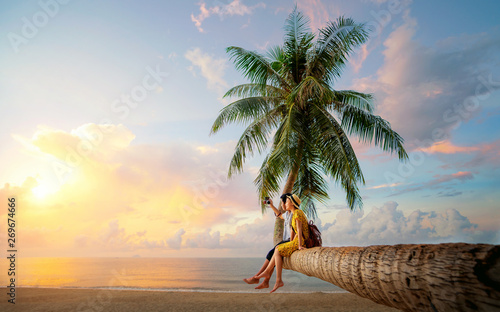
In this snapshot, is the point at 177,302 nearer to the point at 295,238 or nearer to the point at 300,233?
the point at 295,238

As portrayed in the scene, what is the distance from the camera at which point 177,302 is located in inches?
495

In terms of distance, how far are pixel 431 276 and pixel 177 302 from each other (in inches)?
511

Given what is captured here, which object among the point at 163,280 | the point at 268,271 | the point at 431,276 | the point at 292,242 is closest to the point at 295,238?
the point at 292,242

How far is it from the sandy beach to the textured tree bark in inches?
407

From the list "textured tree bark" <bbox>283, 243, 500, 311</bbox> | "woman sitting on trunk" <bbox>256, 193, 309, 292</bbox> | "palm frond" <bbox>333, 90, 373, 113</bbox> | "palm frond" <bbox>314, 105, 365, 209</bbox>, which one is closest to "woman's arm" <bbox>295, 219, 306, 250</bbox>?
"woman sitting on trunk" <bbox>256, 193, 309, 292</bbox>

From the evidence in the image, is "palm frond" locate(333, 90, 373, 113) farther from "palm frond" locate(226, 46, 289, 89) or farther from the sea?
the sea

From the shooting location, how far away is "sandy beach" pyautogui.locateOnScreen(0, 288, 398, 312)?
1155 centimetres

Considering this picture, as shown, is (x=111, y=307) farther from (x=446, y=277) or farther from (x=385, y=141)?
(x=446, y=277)

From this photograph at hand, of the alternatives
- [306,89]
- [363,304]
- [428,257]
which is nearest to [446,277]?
[428,257]

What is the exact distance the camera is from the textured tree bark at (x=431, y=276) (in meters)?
1.37

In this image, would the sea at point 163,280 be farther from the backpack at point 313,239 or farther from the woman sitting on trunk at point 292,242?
the backpack at point 313,239

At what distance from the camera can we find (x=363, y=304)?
12.4m

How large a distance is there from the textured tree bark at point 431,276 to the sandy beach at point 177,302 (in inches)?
407

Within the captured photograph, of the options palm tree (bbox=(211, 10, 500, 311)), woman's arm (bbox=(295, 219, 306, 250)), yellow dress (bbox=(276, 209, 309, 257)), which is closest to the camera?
woman's arm (bbox=(295, 219, 306, 250))
